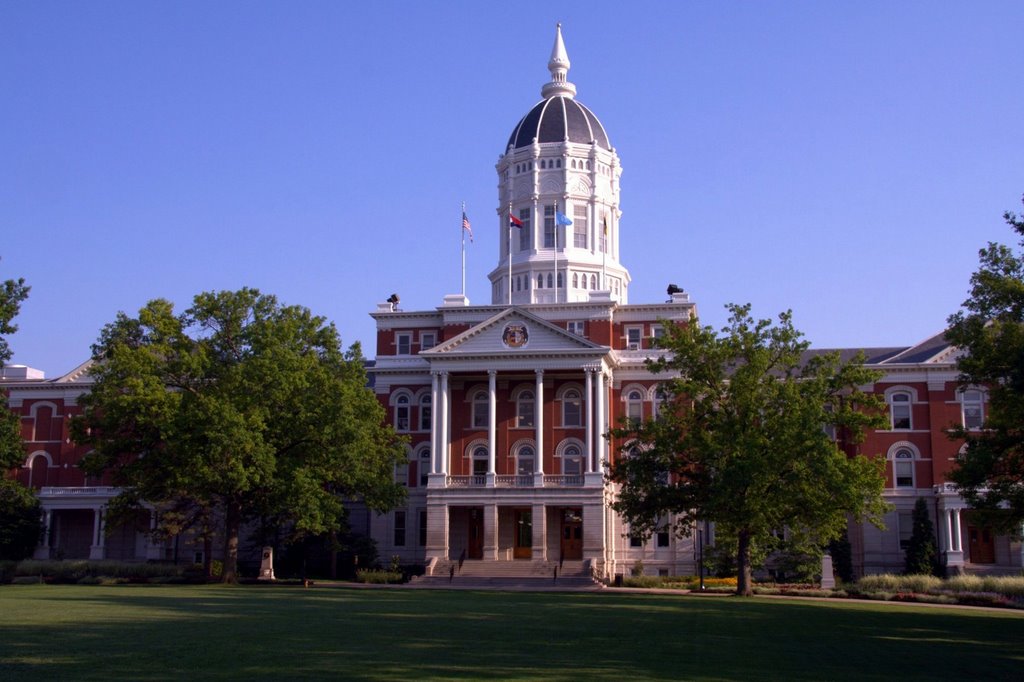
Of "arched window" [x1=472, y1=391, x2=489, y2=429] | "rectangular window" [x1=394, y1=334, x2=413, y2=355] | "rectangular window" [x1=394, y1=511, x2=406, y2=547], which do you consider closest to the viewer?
"arched window" [x1=472, y1=391, x2=489, y2=429]

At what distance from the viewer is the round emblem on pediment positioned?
2488 inches

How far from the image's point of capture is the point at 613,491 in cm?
6450

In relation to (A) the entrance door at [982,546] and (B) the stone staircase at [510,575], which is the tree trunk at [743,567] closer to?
(B) the stone staircase at [510,575]

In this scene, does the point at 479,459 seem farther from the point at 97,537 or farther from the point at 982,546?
the point at 982,546

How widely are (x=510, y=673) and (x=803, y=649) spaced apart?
836cm

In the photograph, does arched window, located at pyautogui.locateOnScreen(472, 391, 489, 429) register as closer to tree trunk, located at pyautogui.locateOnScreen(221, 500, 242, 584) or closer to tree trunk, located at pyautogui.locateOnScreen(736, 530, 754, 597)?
tree trunk, located at pyautogui.locateOnScreen(221, 500, 242, 584)

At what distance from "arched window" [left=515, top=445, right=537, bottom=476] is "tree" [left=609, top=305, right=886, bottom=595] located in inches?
609

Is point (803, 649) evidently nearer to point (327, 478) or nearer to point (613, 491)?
point (327, 478)

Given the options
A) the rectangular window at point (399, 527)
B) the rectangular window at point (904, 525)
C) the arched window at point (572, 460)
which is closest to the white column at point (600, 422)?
the arched window at point (572, 460)

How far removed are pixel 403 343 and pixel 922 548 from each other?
108 ft

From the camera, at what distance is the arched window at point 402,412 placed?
6838cm

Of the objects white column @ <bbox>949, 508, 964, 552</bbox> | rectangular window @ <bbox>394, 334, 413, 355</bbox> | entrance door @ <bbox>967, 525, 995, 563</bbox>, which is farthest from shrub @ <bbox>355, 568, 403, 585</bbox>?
entrance door @ <bbox>967, 525, 995, 563</bbox>

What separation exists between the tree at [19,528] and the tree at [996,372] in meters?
49.9

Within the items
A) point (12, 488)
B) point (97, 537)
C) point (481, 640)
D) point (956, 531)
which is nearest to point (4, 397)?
point (12, 488)
